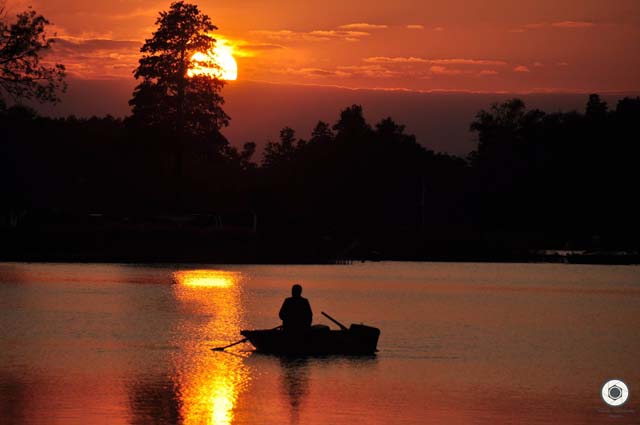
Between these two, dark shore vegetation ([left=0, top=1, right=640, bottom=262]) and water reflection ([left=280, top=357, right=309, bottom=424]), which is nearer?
water reflection ([left=280, top=357, right=309, bottom=424])

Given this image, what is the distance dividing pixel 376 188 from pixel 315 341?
144800 millimetres

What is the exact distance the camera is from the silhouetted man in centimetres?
3659

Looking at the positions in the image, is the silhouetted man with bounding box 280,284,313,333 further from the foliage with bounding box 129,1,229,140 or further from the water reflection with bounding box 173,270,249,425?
the foliage with bounding box 129,1,229,140

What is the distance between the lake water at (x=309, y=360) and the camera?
26594mm

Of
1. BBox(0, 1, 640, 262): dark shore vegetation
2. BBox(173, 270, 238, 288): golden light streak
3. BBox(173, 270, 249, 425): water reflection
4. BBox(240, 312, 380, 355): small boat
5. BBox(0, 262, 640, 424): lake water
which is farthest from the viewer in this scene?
BBox(0, 1, 640, 262): dark shore vegetation

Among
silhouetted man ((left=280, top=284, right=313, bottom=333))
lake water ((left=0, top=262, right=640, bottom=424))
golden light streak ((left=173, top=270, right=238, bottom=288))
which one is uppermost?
silhouetted man ((left=280, top=284, right=313, bottom=333))

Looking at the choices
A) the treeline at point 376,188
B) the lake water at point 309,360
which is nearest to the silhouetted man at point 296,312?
the lake water at point 309,360

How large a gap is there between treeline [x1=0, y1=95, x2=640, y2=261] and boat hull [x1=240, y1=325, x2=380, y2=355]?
87649mm

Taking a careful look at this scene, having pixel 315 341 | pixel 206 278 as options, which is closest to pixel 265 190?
pixel 206 278

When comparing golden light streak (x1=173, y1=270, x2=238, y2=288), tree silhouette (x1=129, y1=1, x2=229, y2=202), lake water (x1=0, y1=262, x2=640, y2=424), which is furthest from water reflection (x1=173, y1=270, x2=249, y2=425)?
tree silhouette (x1=129, y1=1, x2=229, y2=202)

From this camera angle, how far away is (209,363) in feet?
120

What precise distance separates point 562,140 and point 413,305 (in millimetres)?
115681

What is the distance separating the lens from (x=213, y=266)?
4988 inches

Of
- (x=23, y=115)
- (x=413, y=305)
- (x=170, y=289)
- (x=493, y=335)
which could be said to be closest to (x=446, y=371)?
(x=493, y=335)
